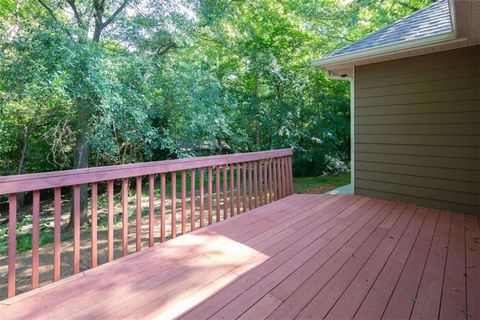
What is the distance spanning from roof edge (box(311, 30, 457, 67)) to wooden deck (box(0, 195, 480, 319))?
2.30m

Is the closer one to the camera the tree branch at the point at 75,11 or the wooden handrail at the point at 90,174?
the wooden handrail at the point at 90,174

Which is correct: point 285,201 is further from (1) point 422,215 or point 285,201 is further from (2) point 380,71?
(2) point 380,71

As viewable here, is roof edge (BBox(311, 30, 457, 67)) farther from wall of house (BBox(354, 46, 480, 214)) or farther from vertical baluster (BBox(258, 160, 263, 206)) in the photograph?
vertical baluster (BBox(258, 160, 263, 206))

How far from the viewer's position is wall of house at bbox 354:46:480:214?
154 inches

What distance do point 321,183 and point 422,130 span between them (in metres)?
3.70

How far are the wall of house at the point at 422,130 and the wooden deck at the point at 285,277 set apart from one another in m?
1.01

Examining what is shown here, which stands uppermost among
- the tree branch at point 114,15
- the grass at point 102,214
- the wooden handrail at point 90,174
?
the tree branch at point 114,15

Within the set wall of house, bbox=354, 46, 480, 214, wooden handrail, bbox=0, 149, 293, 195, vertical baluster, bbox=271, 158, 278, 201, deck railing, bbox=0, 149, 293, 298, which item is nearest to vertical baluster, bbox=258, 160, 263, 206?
deck railing, bbox=0, 149, 293, 298

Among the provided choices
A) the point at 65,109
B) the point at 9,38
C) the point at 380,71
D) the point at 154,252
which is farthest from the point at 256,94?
the point at 154,252

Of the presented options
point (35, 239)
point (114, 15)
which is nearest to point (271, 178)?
point (35, 239)

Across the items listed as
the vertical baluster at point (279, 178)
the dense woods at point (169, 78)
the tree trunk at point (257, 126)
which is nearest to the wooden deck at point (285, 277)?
the vertical baluster at point (279, 178)

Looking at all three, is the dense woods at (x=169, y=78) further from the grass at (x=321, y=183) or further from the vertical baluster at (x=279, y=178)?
the vertical baluster at (x=279, y=178)

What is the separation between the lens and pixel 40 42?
350cm

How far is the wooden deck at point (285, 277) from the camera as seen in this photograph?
69.6 inches
